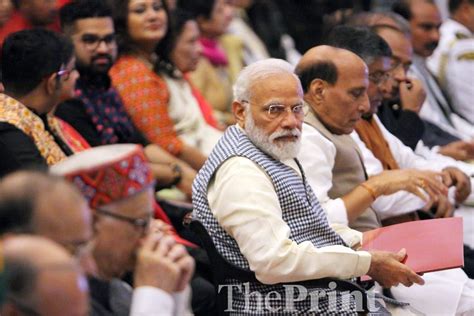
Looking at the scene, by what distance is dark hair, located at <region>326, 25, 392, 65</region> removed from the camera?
5.17 meters

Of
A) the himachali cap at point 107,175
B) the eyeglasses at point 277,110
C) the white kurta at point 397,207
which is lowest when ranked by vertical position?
the white kurta at point 397,207

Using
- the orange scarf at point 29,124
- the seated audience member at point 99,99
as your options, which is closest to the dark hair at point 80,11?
the seated audience member at point 99,99

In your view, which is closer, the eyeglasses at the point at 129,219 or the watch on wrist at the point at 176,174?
the eyeglasses at the point at 129,219

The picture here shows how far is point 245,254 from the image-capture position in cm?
381

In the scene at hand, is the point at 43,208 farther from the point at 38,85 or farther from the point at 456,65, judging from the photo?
the point at 456,65

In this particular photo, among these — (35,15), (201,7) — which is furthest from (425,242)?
(201,7)

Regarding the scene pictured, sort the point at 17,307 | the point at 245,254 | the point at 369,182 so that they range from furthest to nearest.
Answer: the point at 369,182 → the point at 245,254 → the point at 17,307

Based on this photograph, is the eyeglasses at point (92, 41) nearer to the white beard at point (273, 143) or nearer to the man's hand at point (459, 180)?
the white beard at point (273, 143)

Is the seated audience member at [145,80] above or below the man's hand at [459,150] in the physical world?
above

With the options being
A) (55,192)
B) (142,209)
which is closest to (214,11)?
(142,209)

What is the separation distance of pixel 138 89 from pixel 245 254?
2.02 metres

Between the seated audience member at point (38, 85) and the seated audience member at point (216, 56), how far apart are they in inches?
89.3

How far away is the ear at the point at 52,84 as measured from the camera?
459 centimetres

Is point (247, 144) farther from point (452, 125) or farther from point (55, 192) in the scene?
point (452, 125)
